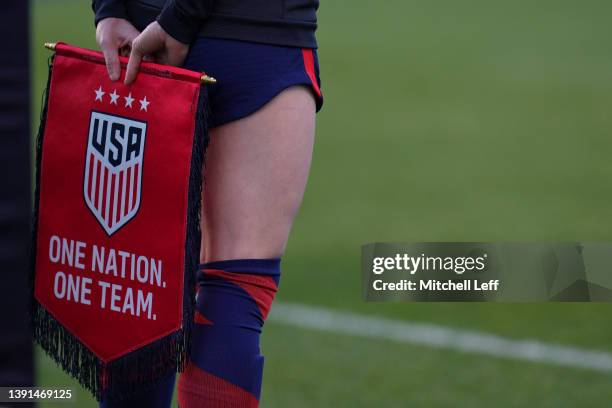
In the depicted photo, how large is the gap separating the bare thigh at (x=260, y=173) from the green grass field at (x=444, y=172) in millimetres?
1610

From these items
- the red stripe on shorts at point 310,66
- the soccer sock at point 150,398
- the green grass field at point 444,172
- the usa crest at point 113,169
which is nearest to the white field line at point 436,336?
Result: the green grass field at point 444,172

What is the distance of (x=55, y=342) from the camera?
2.38 metres

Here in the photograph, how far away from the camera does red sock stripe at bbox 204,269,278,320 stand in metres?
2.28

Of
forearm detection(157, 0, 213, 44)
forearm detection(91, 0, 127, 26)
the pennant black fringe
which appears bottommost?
the pennant black fringe

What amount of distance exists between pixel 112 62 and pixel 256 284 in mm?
465

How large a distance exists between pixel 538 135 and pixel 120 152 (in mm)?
7056

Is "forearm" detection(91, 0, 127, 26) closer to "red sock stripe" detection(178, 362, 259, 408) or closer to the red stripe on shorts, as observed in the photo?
the red stripe on shorts

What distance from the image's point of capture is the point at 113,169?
2311 mm

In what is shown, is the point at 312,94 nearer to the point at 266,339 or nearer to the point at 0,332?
the point at 0,332

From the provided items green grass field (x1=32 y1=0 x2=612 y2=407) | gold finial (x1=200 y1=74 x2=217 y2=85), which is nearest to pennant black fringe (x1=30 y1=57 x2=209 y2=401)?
gold finial (x1=200 y1=74 x2=217 y2=85)

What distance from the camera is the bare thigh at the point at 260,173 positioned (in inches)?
89.1

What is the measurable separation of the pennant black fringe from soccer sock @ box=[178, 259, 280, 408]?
0.13 feet

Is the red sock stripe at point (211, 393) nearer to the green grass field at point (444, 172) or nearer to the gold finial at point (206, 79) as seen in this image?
the gold finial at point (206, 79)

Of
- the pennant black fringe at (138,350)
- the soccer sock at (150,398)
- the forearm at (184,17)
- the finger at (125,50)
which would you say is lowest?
the soccer sock at (150,398)
